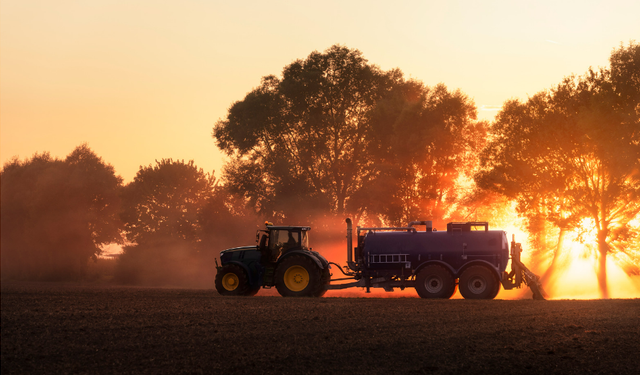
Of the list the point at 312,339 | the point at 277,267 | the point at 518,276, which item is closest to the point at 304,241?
the point at 277,267

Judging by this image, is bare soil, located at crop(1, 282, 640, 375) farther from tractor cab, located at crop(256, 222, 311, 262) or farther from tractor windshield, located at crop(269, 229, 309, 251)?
tractor windshield, located at crop(269, 229, 309, 251)

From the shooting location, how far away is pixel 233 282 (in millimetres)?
27625

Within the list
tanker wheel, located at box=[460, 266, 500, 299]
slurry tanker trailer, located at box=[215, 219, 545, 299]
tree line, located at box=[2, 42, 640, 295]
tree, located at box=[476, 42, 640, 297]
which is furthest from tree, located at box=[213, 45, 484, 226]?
tanker wheel, located at box=[460, 266, 500, 299]

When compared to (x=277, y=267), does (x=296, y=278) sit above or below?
below

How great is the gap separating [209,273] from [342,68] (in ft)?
92.0

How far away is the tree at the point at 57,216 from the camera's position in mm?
71438

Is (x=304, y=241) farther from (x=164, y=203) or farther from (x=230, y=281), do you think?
(x=164, y=203)

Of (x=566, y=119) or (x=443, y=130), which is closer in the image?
(x=566, y=119)

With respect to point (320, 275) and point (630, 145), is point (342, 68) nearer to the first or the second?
point (630, 145)

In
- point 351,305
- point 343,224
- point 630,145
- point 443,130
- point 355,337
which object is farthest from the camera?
point 343,224

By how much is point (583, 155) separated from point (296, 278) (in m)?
23.7

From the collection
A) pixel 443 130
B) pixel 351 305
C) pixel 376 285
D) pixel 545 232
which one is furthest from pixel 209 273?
pixel 351 305

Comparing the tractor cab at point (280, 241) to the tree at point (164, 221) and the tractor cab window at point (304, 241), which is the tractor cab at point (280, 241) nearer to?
the tractor cab window at point (304, 241)

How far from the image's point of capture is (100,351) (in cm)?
1277
